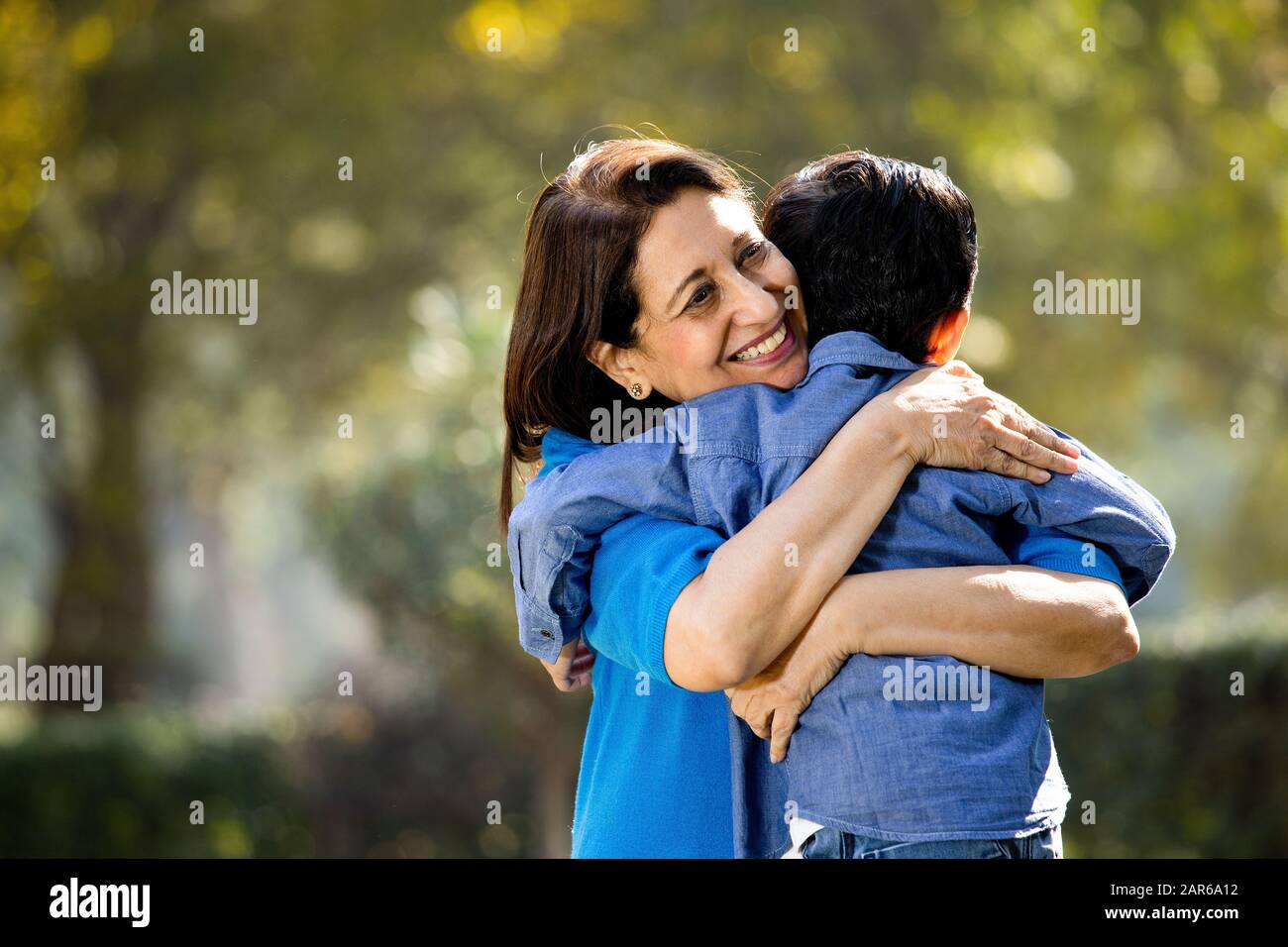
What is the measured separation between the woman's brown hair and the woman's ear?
0.06ft

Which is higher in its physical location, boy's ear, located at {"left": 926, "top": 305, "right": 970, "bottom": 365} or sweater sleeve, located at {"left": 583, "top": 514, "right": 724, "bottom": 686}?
boy's ear, located at {"left": 926, "top": 305, "right": 970, "bottom": 365}

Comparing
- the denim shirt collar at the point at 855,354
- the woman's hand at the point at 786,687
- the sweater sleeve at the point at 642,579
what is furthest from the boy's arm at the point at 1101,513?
the sweater sleeve at the point at 642,579

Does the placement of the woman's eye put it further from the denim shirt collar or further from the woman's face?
the denim shirt collar

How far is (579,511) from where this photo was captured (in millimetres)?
2119

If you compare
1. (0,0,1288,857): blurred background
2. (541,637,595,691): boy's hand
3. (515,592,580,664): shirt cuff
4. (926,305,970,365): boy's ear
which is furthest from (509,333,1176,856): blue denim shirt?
(0,0,1288,857): blurred background

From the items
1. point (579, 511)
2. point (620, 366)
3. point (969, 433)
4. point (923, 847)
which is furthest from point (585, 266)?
point (923, 847)

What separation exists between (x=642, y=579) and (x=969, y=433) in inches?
22.2

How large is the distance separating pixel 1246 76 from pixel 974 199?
2.34 m

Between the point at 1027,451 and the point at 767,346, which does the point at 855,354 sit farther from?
the point at 1027,451

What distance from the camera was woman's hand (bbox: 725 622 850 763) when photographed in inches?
80.7

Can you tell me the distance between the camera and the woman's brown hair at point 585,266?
2.30m

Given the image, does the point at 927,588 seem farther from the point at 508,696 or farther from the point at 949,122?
the point at 949,122

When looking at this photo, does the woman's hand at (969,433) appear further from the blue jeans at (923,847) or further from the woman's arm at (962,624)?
the blue jeans at (923,847)

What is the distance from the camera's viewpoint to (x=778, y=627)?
1998 millimetres
